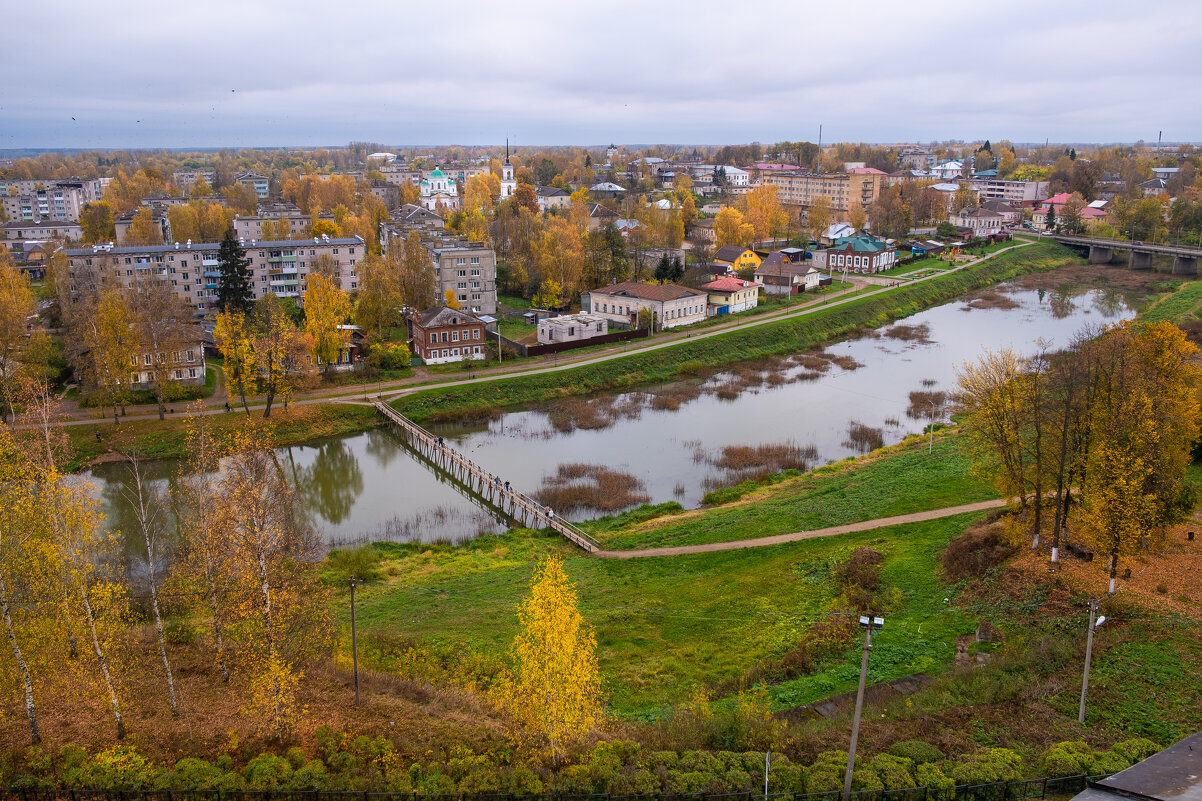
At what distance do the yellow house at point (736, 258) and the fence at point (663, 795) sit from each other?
50.2 metres

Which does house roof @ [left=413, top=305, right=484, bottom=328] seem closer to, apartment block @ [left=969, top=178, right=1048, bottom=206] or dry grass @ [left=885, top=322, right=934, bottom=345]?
dry grass @ [left=885, top=322, right=934, bottom=345]

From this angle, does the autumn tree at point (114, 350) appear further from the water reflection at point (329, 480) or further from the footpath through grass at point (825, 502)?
the footpath through grass at point (825, 502)

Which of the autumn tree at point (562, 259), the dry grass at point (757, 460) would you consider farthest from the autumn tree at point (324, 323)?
the dry grass at point (757, 460)

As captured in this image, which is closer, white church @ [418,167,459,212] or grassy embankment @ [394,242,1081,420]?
grassy embankment @ [394,242,1081,420]

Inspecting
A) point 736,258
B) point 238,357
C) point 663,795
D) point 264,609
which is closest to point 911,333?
point 736,258

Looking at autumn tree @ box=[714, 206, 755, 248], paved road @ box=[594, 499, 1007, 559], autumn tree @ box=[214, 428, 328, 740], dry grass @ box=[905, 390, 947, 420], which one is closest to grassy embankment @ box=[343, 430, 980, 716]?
paved road @ box=[594, 499, 1007, 559]

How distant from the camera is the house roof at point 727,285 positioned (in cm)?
5038

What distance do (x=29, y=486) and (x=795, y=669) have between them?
500 inches

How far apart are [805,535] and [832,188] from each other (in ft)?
259

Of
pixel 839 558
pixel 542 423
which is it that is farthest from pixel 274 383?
pixel 839 558

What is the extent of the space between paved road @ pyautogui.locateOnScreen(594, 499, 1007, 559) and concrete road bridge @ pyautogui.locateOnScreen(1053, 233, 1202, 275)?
5577 cm

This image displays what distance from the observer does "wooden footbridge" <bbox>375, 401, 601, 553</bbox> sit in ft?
76.7

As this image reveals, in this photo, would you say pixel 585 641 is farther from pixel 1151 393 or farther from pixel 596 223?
pixel 596 223

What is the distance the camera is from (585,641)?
11914 millimetres
